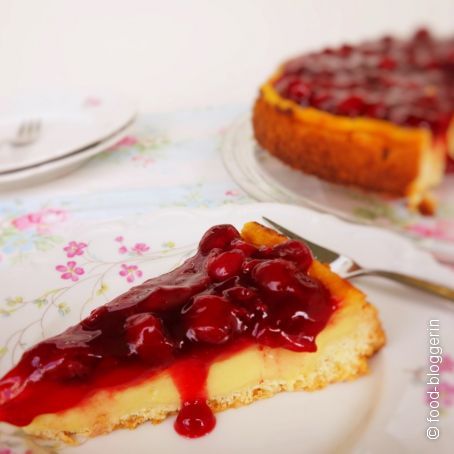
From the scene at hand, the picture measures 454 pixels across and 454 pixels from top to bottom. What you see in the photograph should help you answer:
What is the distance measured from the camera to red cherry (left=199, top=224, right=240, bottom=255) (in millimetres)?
613

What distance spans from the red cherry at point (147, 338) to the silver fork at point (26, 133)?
528 millimetres

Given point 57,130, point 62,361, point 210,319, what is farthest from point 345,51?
point 57,130

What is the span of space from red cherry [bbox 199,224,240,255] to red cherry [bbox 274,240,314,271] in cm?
5

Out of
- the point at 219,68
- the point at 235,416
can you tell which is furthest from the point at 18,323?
the point at 219,68

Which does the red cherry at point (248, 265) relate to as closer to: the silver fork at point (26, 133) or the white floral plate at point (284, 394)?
the white floral plate at point (284, 394)

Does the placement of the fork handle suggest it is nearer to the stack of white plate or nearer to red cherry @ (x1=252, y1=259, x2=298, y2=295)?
red cherry @ (x1=252, y1=259, x2=298, y2=295)

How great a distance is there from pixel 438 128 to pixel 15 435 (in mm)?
449

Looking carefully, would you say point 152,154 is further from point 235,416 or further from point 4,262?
point 235,416

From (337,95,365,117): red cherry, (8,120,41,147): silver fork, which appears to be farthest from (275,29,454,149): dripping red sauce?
(8,120,41,147): silver fork

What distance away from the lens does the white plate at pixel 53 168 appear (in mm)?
857

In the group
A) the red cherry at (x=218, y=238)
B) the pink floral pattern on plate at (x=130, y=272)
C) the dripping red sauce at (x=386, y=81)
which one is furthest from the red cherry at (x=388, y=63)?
the pink floral pattern on plate at (x=130, y=272)

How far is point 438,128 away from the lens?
1.59ft

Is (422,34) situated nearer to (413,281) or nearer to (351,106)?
(351,106)

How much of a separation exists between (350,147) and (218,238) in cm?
16
